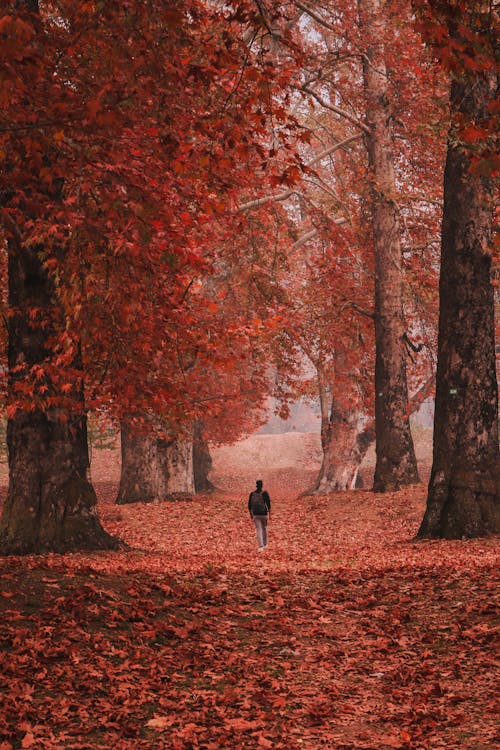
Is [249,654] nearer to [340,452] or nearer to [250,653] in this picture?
[250,653]

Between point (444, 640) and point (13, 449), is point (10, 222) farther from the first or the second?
point (444, 640)

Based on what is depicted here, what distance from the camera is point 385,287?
81.3 ft

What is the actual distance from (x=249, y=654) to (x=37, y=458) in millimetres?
6632

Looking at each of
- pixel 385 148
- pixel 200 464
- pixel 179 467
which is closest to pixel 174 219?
pixel 385 148

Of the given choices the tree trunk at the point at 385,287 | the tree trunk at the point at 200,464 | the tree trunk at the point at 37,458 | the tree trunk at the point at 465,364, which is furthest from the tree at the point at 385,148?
the tree trunk at the point at 200,464

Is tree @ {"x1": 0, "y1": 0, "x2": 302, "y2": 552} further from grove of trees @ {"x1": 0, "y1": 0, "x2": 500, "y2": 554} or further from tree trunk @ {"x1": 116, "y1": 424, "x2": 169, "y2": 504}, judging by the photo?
tree trunk @ {"x1": 116, "y1": 424, "x2": 169, "y2": 504}

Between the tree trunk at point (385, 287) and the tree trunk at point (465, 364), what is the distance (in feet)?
24.6

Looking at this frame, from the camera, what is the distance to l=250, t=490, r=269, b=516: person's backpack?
17.5 meters

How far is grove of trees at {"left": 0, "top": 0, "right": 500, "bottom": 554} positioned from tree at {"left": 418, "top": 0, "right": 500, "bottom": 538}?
34 mm

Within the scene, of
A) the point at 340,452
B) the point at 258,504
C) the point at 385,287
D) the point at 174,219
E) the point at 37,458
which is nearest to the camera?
the point at 174,219

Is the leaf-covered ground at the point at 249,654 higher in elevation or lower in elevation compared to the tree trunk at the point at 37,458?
lower

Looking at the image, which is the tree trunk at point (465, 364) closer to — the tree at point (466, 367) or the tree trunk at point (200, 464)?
the tree at point (466, 367)

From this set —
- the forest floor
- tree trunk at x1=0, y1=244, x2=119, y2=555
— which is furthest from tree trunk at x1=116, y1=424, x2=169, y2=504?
the forest floor

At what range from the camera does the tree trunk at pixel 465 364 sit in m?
15.1
